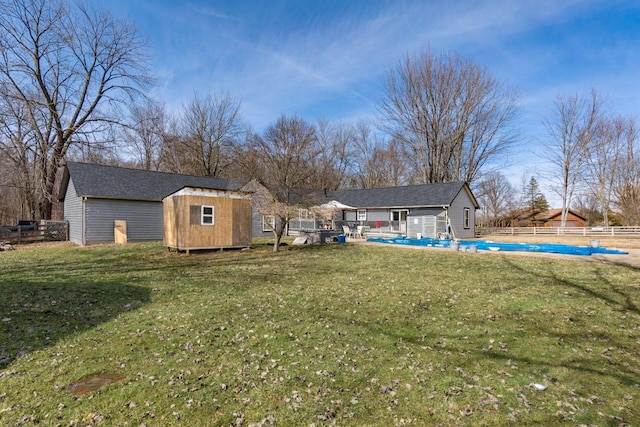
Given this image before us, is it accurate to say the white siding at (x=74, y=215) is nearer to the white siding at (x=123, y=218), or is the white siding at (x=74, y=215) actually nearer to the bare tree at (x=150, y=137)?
the white siding at (x=123, y=218)

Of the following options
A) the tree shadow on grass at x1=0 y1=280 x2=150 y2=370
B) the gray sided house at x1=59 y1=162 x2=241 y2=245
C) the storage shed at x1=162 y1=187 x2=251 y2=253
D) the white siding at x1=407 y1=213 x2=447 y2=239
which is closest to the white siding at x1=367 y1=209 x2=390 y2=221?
the white siding at x1=407 y1=213 x2=447 y2=239

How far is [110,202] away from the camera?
19.2 m

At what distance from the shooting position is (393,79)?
34188 mm

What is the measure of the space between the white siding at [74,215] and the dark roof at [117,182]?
871 millimetres

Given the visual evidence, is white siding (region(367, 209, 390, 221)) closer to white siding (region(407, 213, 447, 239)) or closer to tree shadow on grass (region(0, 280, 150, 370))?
white siding (region(407, 213, 447, 239))

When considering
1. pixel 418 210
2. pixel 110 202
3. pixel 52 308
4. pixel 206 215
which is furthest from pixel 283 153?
pixel 52 308

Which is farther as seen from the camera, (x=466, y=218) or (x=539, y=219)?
(x=539, y=219)

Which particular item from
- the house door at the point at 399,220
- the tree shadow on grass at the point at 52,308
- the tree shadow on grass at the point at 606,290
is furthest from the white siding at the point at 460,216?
the tree shadow on grass at the point at 52,308

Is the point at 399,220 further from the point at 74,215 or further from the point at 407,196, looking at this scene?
the point at 74,215

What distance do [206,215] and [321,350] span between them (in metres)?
11.3

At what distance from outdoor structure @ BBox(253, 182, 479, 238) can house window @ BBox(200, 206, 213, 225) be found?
28.8 feet

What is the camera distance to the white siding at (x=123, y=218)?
728 inches

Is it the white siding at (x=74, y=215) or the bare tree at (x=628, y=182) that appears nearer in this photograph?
the white siding at (x=74, y=215)

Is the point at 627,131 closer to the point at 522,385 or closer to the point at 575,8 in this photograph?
the point at 575,8
